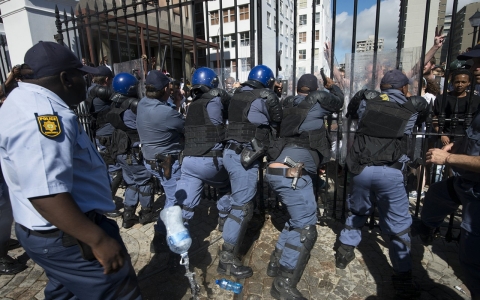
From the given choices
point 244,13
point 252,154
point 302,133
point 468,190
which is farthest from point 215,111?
point 244,13

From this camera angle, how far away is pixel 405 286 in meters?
2.74

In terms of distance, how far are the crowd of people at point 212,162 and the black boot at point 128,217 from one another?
0.02m

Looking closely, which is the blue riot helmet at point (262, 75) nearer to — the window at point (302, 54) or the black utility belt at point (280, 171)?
the black utility belt at point (280, 171)

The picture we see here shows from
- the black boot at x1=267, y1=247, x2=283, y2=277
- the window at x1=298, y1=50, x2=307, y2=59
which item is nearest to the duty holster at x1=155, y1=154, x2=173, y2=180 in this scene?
the black boot at x1=267, y1=247, x2=283, y2=277

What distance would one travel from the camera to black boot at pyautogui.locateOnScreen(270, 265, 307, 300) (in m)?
2.75

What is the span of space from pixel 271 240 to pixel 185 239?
2272mm

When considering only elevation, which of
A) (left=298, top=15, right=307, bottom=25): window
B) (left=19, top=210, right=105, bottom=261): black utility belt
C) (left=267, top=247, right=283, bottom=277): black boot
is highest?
(left=298, top=15, right=307, bottom=25): window

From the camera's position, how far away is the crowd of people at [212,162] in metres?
1.47

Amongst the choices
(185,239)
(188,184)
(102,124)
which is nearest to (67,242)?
(185,239)

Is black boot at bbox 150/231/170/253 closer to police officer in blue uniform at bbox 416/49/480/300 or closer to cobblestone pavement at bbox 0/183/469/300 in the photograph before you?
cobblestone pavement at bbox 0/183/469/300

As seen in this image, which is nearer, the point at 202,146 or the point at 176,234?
the point at 176,234

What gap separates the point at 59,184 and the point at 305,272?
2771 mm

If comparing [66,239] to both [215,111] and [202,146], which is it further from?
[215,111]

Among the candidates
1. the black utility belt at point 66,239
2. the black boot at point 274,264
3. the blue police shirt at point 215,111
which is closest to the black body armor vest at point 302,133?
the blue police shirt at point 215,111
